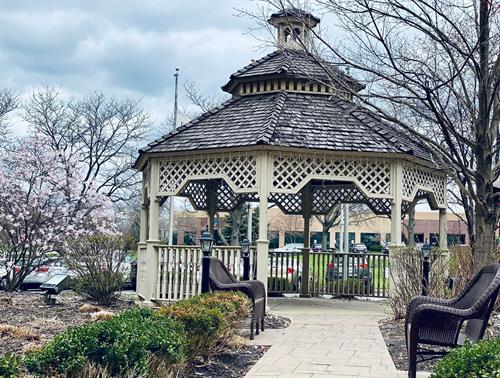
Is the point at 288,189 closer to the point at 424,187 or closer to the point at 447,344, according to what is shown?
the point at 424,187

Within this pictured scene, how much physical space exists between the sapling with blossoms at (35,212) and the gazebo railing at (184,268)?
2500mm

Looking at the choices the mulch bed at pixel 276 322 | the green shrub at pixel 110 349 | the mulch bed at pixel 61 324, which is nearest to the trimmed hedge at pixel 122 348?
the green shrub at pixel 110 349

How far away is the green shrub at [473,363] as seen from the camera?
3246mm

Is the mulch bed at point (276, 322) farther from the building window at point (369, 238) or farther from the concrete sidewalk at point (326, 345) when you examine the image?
the building window at point (369, 238)

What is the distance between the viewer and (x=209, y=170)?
11758 millimetres

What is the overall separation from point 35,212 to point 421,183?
8.22 m

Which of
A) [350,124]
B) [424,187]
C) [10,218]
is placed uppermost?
[350,124]

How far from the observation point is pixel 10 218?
42.3ft

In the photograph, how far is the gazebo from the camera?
439 inches

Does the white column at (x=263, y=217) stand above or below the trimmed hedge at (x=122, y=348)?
above

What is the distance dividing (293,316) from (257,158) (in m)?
2.89

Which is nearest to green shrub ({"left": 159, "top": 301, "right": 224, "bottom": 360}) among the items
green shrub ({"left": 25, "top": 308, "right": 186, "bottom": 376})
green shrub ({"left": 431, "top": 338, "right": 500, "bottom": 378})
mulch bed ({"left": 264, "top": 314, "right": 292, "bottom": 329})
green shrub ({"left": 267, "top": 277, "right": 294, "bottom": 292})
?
green shrub ({"left": 25, "top": 308, "right": 186, "bottom": 376})

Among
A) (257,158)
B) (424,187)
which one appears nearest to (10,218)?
(257,158)

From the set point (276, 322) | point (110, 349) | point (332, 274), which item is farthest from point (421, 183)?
point (110, 349)
